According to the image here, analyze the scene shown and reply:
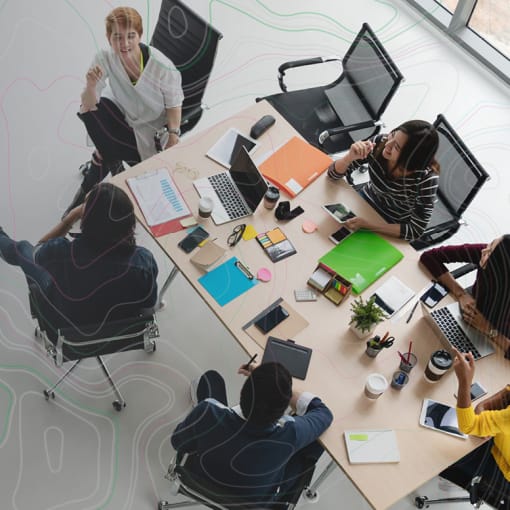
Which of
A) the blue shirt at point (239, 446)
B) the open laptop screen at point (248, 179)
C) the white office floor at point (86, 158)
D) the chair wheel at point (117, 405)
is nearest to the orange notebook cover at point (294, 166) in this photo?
the open laptop screen at point (248, 179)

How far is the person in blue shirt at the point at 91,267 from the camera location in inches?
89.2

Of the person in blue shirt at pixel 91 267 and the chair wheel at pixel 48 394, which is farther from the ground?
the person in blue shirt at pixel 91 267

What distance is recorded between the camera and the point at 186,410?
2875mm

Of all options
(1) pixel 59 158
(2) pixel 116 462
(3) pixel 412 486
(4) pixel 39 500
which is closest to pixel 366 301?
(3) pixel 412 486

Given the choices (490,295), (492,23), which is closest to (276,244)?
(490,295)

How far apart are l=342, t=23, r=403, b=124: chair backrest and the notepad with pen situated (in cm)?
105

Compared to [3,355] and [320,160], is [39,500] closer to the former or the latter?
[3,355]

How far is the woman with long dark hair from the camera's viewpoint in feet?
7.99

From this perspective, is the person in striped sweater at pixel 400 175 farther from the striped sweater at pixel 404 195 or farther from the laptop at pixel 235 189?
the laptop at pixel 235 189

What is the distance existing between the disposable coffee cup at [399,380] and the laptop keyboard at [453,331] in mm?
278

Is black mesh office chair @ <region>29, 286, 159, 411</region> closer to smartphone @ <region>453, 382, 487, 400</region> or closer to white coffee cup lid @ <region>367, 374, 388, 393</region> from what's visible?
white coffee cup lid @ <region>367, 374, 388, 393</region>

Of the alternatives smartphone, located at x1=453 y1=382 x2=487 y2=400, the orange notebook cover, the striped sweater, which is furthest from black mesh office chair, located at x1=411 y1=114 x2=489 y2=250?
smartphone, located at x1=453 y1=382 x2=487 y2=400

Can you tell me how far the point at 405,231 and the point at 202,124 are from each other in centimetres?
171

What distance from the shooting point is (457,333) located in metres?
2.53
